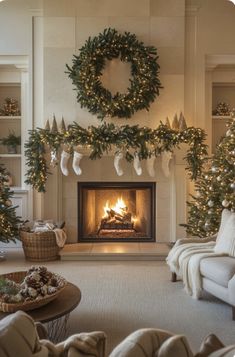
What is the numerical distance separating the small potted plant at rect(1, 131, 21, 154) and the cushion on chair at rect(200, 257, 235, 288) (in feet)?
12.4

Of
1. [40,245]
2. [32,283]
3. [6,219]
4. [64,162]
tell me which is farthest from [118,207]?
[32,283]

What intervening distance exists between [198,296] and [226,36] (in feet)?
13.3

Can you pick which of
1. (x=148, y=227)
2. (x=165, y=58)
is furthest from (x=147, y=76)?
(x=148, y=227)

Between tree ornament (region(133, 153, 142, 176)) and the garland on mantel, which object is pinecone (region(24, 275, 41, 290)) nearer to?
the garland on mantel

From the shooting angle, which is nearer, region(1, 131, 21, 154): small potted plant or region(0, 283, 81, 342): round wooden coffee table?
region(0, 283, 81, 342): round wooden coffee table

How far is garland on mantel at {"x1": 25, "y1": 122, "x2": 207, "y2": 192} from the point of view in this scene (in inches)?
228

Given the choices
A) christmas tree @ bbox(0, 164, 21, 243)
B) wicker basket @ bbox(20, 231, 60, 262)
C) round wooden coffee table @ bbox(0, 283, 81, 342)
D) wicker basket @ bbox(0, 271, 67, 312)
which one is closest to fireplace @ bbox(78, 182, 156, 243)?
wicker basket @ bbox(20, 231, 60, 262)

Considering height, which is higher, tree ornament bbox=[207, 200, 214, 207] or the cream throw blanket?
tree ornament bbox=[207, 200, 214, 207]

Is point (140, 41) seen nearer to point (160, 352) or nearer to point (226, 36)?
point (226, 36)

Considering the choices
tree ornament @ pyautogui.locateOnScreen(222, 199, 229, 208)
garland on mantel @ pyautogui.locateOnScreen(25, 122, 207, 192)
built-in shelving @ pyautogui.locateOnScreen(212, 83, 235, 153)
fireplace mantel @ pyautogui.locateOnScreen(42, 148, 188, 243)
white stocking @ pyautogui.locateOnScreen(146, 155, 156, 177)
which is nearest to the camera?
tree ornament @ pyautogui.locateOnScreen(222, 199, 229, 208)

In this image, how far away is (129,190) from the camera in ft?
21.8

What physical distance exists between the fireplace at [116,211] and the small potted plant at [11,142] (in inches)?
47.0

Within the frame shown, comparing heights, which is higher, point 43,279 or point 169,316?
point 43,279

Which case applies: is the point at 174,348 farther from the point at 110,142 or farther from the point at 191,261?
the point at 110,142
